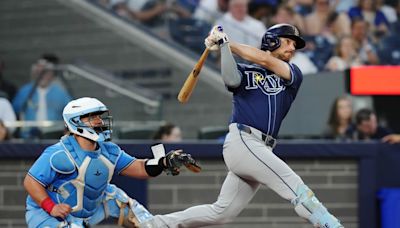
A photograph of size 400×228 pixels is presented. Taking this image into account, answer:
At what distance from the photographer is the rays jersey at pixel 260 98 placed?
7461 mm

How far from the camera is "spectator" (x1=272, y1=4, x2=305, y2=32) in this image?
13.7 meters

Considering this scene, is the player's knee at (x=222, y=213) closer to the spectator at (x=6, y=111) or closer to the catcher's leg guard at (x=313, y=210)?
the catcher's leg guard at (x=313, y=210)

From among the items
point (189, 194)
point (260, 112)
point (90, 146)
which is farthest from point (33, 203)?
point (189, 194)

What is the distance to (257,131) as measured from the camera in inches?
294

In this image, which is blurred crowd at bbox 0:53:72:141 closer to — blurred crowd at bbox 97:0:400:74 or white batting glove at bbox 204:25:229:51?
blurred crowd at bbox 97:0:400:74

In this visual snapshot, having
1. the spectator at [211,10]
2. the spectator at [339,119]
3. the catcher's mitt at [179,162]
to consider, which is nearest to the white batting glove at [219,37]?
the catcher's mitt at [179,162]

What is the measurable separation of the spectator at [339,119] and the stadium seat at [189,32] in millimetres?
3231

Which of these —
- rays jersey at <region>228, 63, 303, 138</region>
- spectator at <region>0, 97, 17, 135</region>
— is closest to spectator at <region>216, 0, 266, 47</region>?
spectator at <region>0, 97, 17, 135</region>

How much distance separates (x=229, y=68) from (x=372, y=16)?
296 inches

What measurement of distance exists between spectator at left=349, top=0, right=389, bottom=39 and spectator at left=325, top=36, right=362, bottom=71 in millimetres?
898

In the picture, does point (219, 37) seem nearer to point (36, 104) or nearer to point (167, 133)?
point (167, 133)

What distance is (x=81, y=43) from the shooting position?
1402 centimetres

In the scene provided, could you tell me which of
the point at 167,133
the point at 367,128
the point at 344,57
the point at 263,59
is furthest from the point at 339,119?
the point at 263,59

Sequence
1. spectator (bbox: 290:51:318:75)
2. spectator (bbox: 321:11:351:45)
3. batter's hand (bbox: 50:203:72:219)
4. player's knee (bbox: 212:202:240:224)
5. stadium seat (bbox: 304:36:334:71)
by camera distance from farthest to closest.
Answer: spectator (bbox: 321:11:351:45), stadium seat (bbox: 304:36:334:71), spectator (bbox: 290:51:318:75), player's knee (bbox: 212:202:240:224), batter's hand (bbox: 50:203:72:219)
